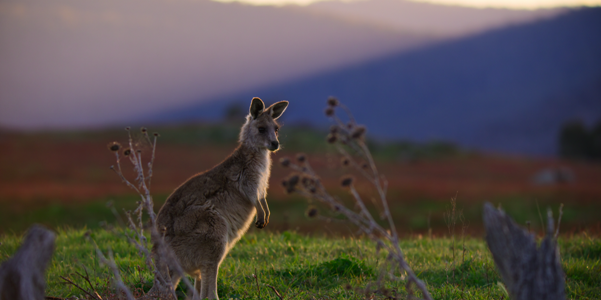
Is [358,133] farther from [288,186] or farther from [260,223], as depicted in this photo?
[260,223]

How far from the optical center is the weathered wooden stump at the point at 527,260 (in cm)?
271

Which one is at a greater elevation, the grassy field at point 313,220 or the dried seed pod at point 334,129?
Answer: the dried seed pod at point 334,129

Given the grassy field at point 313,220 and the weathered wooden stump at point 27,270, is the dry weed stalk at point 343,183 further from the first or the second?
the weathered wooden stump at point 27,270

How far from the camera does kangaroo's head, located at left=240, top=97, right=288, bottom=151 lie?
598cm

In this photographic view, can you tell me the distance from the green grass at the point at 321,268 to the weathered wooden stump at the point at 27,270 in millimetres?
1609

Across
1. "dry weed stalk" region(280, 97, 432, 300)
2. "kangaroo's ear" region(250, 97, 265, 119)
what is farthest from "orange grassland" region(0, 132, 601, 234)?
"kangaroo's ear" region(250, 97, 265, 119)

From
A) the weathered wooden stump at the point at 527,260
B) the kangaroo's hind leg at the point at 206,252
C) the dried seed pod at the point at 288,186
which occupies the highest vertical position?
the dried seed pod at the point at 288,186

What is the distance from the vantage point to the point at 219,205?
531 cm

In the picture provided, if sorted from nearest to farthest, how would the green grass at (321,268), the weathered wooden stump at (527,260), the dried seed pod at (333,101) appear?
the weathered wooden stump at (527,260) < the dried seed pod at (333,101) < the green grass at (321,268)

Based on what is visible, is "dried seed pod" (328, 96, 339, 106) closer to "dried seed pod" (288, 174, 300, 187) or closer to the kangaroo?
"dried seed pod" (288, 174, 300, 187)

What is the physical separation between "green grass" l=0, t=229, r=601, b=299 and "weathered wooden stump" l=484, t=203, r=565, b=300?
5.94 feet

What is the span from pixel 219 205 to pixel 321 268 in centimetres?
152

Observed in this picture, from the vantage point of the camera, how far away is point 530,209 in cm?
2011

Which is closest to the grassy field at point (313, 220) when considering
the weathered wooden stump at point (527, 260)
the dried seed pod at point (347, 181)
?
the dried seed pod at point (347, 181)
